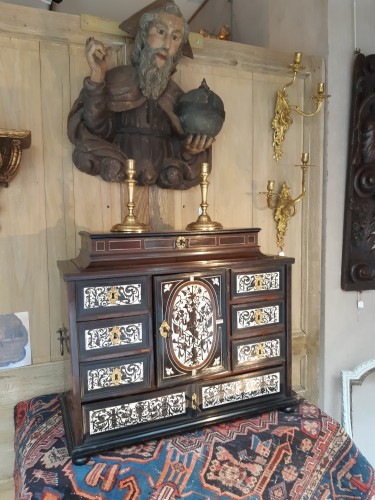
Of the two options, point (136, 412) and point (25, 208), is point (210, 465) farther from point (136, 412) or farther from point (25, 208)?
point (25, 208)

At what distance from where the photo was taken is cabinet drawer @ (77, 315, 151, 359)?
1.02 metres

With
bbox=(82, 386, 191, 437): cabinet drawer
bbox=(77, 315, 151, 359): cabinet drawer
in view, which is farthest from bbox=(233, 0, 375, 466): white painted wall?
bbox=(77, 315, 151, 359): cabinet drawer

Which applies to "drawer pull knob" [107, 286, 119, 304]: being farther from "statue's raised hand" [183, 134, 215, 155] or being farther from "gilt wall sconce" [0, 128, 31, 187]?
"statue's raised hand" [183, 134, 215, 155]

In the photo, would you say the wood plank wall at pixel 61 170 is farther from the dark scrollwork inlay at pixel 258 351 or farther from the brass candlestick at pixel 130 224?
the dark scrollwork inlay at pixel 258 351

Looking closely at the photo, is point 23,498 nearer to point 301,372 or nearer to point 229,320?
point 229,320

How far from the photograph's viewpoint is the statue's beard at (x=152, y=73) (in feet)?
4.18

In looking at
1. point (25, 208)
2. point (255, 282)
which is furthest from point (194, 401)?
point (25, 208)

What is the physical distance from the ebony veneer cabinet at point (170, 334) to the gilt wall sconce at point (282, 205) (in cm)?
46

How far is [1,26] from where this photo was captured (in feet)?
4.08

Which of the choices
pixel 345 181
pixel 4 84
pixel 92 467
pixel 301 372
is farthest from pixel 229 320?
pixel 4 84

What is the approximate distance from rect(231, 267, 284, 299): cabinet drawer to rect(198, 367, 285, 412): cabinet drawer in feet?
0.91

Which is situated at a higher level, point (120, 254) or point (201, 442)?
point (120, 254)

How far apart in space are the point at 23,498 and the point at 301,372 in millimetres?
1324

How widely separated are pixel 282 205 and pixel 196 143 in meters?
0.53
